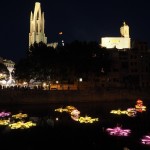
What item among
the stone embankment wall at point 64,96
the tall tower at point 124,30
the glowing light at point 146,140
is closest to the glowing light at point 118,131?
the glowing light at point 146,140

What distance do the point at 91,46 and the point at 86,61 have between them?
539cm

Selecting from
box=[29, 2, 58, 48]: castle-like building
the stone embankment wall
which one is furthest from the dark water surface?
box=[29, 2, 58, 48]: castle-like building

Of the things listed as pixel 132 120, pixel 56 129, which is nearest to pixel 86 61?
pixel 132 120

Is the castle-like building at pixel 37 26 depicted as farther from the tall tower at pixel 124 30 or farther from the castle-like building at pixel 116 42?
the castle-like building at pixel 116 42

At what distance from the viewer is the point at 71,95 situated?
2611 inches

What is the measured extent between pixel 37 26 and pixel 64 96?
83.8 meters

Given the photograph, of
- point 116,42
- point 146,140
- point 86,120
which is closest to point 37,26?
point 116,42

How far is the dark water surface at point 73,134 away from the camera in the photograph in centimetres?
3259

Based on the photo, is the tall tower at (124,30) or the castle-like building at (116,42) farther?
the tall tower at (124,30)

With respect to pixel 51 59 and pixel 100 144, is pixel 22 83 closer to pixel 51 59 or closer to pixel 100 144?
pixel 51 59

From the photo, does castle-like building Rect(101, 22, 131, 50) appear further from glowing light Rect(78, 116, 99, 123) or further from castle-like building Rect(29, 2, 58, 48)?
glowing light Rect(78, 116, 99, 123)

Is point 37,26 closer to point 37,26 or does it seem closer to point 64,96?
point 37,26

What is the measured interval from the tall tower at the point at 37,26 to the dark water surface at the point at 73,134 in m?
95.0

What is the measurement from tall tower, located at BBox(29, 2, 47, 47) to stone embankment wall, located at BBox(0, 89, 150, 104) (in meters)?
78.5
